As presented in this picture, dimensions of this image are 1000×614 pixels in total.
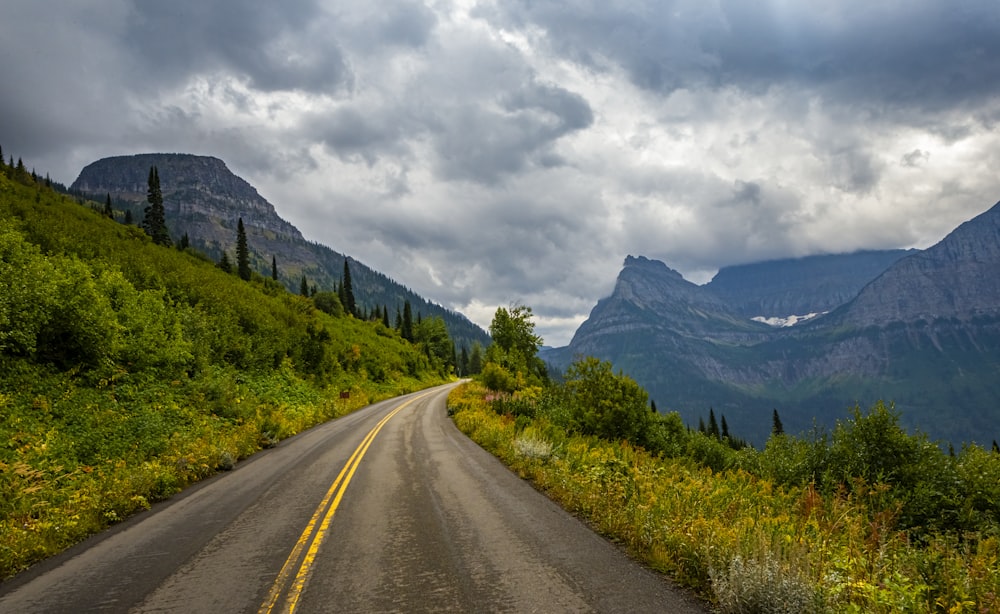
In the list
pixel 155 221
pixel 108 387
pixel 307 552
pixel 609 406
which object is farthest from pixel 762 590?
pixel 155 221

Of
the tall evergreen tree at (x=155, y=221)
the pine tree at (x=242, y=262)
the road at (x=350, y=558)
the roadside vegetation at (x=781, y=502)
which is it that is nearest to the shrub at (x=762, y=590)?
the roadside vegetation at (x=781, y=502)

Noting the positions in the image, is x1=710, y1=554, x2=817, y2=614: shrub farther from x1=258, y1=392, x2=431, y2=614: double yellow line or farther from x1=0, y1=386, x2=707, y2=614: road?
x1=258, y1=392, x2=431, y2=614: double yellow line

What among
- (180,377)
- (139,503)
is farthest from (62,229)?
(139,503)

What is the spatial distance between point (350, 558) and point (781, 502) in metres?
9.34

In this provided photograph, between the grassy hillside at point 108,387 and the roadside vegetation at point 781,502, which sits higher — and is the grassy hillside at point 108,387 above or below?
above

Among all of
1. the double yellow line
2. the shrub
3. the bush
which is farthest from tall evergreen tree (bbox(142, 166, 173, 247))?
the shrub

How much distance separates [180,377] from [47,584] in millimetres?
15666

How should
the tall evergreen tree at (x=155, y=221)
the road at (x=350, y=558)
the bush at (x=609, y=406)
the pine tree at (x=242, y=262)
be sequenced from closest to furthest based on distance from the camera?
the road at (x=350, y=558) < the bush at (x=609, y=406) < the tall evergreen tree at (x=155, y=221) < the pine tree at (x=242, y=262)

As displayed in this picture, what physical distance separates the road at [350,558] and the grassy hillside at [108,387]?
1381 mm

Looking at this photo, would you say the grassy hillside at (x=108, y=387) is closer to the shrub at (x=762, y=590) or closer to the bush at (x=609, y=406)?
the shrub at (x=762, y=590)

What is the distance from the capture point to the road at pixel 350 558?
5542mm

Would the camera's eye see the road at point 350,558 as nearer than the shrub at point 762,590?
No

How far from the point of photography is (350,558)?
682 cm

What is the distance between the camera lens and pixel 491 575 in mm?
6090
